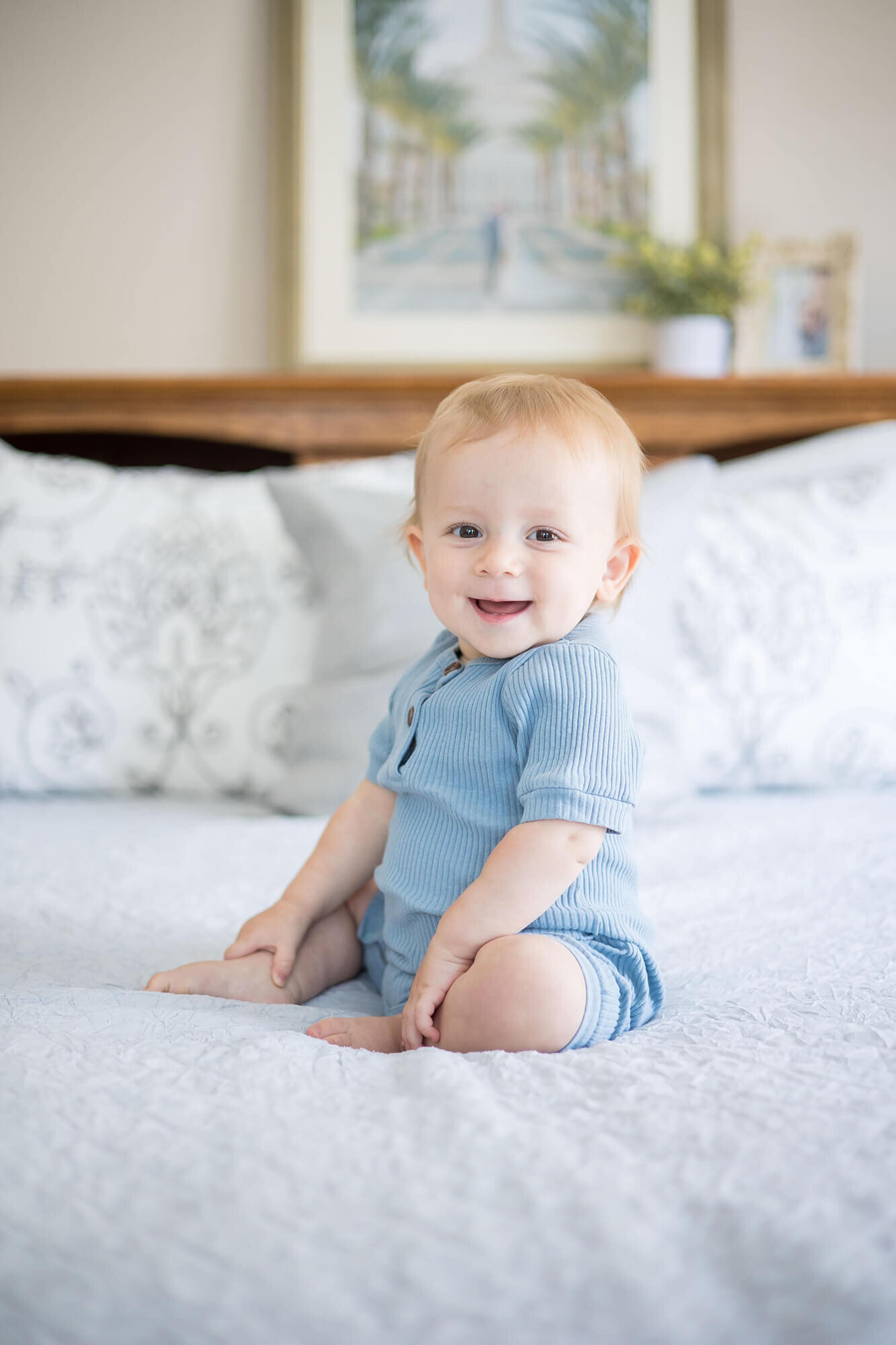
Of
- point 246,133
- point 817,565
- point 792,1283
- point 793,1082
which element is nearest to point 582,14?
point 246,133

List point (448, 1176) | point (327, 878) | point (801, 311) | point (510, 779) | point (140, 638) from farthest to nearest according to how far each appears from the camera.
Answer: point (801, 311)
point (140, 638)
point (327, 878)
point (510, 779)
point (448, 1176)

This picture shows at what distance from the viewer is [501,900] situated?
0.61m

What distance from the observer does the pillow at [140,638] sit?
49.9 inches

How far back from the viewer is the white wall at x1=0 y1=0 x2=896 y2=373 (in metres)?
1.82

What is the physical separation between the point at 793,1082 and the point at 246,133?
1869 millimetres

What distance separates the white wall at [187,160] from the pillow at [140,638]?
601mm

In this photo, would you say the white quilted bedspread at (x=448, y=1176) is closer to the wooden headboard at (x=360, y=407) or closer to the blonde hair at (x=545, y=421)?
the blonde hair at (x=545, y=421)

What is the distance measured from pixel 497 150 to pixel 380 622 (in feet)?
3.69

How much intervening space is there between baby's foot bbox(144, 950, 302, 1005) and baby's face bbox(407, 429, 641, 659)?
0.92ft

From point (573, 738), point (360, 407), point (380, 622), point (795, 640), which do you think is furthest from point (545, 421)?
point (360, 407)

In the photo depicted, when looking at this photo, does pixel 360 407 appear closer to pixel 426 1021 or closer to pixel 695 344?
pixel 695 344

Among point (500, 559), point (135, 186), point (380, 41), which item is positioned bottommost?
point (500, 559)

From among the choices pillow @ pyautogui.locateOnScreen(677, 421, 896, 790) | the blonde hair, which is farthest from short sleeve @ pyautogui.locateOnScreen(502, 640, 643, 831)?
pillow @ pyautogui.locateOnScreen(677, 421, 896, 790)

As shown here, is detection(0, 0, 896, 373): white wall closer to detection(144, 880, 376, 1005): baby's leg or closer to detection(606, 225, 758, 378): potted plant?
detection(606, 225, 758, 378): potted plant
